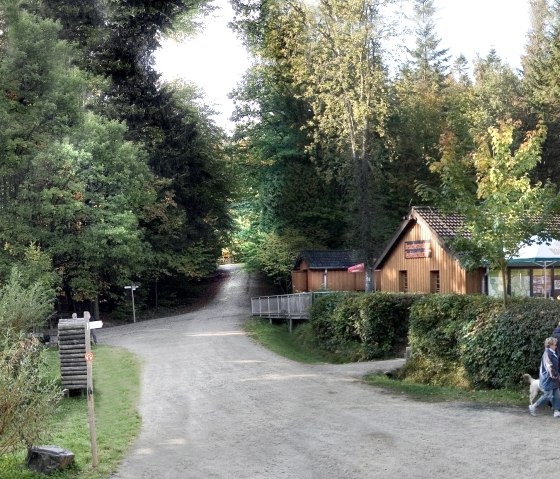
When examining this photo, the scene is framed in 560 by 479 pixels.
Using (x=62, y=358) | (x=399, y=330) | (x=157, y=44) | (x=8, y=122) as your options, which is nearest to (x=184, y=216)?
(x=157, y=44)

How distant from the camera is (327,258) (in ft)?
147

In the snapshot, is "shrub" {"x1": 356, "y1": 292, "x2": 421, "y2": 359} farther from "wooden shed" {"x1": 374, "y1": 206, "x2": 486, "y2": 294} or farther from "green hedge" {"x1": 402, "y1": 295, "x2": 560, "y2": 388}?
"wooden shed" {"x1": 374, "y1": 206, "x2": 486, "y2": 294}

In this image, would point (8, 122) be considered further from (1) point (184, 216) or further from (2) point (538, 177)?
(2) point (538, 177)

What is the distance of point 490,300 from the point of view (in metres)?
17.3

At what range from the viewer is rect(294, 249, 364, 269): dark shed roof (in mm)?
44203

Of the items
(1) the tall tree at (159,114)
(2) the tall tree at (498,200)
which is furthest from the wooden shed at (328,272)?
(2) the tall tree at (498,200)

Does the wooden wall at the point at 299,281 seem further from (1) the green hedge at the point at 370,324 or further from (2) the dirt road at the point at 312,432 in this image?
(2) the dirt road at the point at 312,432

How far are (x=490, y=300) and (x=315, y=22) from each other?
2036 centimetres

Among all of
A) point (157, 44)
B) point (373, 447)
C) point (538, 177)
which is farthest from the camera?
point (538, 177)

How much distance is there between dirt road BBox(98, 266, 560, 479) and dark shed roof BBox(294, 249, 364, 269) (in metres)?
22.6

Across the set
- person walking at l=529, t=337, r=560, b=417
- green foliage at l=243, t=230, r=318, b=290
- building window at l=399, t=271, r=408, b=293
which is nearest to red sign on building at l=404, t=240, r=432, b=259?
building window at l=399, t=271, r=408, b=293

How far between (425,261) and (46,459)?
24.2m

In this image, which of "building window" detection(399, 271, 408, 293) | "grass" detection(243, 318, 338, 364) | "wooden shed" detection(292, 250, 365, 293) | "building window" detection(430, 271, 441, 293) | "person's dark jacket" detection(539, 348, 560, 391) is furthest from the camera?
"wooden shed" detection(292, 250, 365, 293)

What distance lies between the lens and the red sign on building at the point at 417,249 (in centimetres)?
3180
